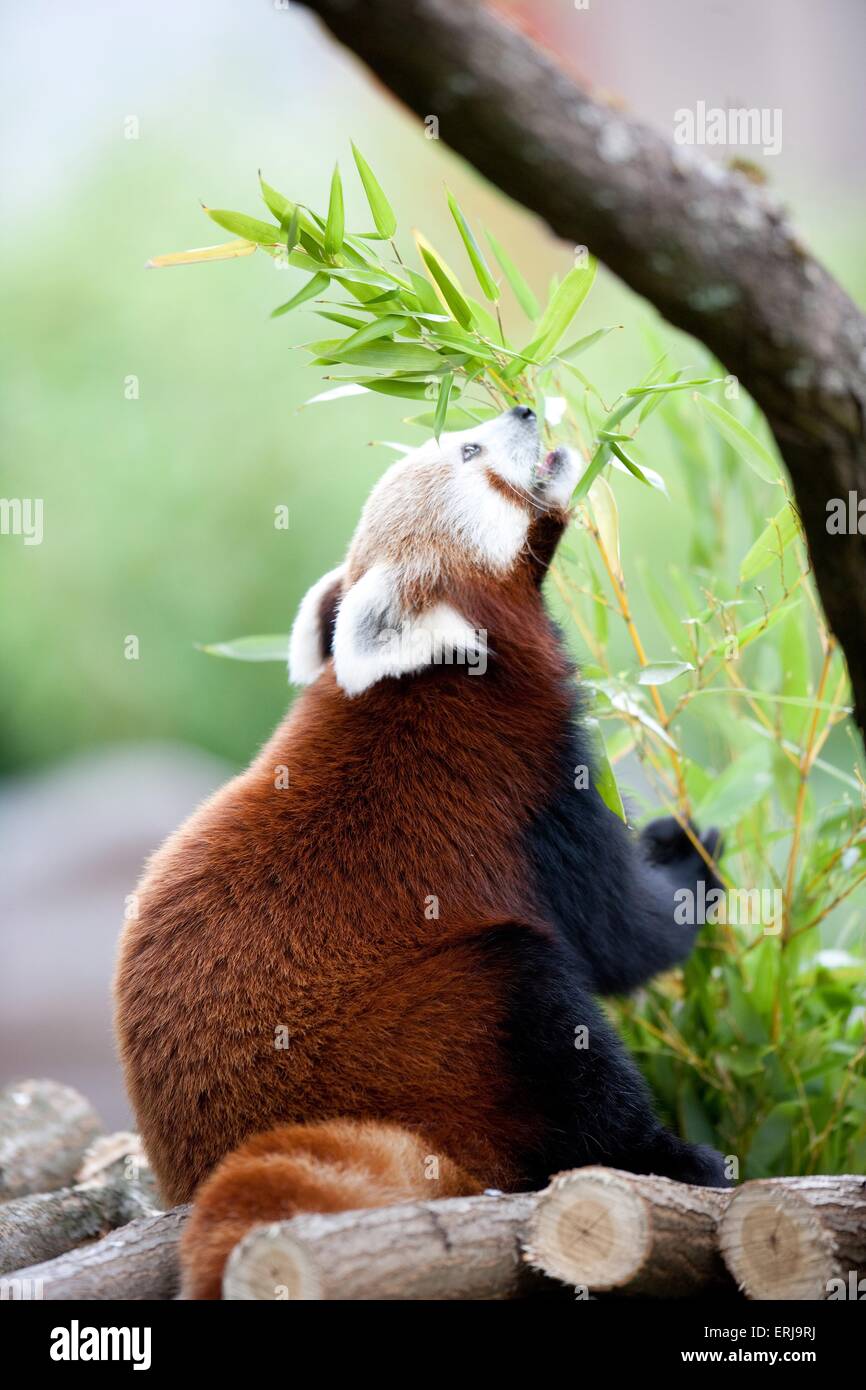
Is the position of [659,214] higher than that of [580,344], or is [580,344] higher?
[580,344]

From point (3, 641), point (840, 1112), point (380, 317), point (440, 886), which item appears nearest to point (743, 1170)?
point (840, 1112)

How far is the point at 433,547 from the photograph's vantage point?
1725mm

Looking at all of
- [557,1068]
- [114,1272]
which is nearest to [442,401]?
[557,1068]

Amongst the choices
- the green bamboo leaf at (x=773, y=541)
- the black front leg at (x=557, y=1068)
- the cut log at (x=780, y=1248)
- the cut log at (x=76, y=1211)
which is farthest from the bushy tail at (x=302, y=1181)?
the green bamboo leaf at (x=773, y=541)

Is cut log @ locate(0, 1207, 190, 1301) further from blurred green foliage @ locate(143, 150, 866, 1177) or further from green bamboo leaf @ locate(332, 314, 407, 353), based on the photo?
green bamboo leaf @ locate(332, 314, 407, 353)

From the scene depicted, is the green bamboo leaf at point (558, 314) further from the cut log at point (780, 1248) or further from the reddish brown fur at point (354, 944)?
the cut log at point (780, 1248)

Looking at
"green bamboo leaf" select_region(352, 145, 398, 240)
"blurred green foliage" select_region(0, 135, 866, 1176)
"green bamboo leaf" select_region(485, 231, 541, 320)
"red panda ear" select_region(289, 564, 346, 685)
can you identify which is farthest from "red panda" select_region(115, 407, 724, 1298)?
"blurred green foliage" select_region(0, 135, 866, 1176)

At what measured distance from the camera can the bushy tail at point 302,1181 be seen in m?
1.26

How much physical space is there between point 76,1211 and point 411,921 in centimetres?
89

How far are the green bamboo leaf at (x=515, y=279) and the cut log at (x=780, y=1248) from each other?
50.0 inches

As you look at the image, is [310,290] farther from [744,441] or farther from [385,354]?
[744,441]

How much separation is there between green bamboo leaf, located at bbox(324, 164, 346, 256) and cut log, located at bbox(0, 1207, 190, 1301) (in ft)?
4.09

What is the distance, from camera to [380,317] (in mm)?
1588

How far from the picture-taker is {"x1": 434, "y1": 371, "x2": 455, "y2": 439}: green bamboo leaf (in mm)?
1531
